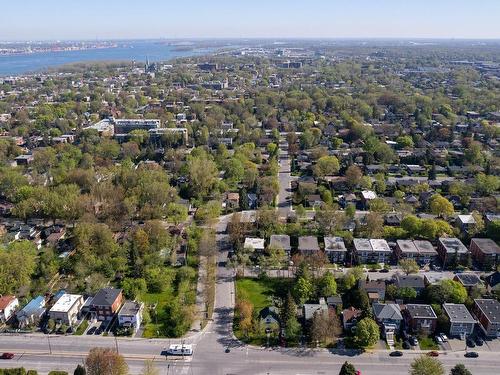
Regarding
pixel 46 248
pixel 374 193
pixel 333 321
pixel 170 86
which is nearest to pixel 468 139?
pixel 374 193

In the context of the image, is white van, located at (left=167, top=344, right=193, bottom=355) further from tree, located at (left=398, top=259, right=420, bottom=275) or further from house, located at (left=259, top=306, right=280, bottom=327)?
tree, located at (left=398, top=259, right=420, bottom=275)

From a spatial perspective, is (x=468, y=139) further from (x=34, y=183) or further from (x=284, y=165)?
(x=34, y=183)

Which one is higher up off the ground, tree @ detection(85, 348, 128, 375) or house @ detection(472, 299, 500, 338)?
tree @ detection(85, 348, 128, 375)

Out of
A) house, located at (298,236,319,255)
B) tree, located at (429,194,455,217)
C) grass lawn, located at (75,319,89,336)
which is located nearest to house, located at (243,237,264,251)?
house, located at (298,236,319,255)

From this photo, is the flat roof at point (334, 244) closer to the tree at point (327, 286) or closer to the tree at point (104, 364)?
the tree at point (327, 286)

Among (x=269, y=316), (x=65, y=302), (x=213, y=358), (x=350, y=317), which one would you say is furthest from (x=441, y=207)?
(x=65, y=302)

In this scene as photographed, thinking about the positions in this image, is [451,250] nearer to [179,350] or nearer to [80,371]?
[179,350]
